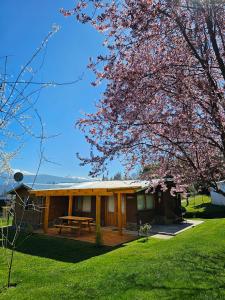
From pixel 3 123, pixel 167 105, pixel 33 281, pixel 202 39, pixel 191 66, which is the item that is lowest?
pixel 33 281

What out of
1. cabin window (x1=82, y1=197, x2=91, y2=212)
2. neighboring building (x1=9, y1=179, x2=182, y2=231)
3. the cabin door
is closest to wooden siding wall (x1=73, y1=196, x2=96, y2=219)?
neighboring building (x1=9, y1=179, x2=182, y2=231)

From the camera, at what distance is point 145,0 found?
4012 mm

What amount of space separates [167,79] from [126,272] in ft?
18.0

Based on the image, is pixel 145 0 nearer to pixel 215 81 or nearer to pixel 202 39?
pixel 202 39

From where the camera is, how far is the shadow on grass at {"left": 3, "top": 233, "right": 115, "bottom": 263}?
10.7m

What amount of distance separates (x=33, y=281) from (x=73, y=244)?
5.76 m

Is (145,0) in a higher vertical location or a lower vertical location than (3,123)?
higher

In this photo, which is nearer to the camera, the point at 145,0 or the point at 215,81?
the point at 145,0

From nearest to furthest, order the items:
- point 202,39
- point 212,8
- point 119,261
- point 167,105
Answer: point 212,8 < point 202,39 < point 167,105 < point 119,261

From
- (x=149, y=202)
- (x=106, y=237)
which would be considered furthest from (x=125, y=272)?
(x=149, y=202)

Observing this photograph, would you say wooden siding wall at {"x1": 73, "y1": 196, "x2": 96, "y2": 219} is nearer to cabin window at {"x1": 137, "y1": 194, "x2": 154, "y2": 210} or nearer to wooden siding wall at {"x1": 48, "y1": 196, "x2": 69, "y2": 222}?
wooden siding wall at {"x1": 48, "y1": 196, "x2": 69, "y2": 222}

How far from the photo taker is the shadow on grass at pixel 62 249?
35.0 feet

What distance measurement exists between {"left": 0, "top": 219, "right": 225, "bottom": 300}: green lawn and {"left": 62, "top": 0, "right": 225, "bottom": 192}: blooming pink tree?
99.8 inches

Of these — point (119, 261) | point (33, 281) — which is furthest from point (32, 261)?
point (119, 261)
